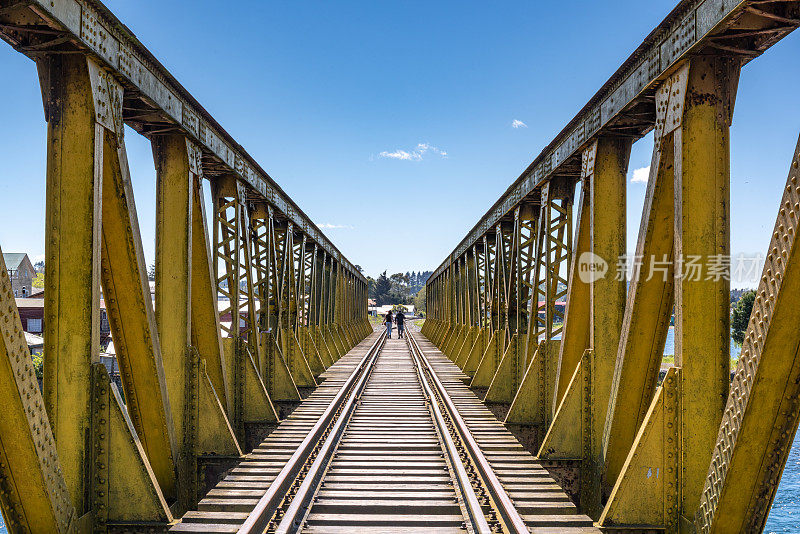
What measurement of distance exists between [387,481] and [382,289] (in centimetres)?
13227

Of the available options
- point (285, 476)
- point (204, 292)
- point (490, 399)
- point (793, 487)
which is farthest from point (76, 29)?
point (793, 487)

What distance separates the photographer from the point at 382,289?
138375mm

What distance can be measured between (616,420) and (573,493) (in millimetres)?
1775

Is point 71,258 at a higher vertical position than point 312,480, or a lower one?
higher

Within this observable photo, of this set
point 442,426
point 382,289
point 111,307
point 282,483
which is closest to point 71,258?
point 111,307

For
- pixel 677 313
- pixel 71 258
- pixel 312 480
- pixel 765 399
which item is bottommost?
pixel 312 480

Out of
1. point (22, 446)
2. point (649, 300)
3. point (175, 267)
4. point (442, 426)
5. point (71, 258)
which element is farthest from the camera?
point (442, 426)

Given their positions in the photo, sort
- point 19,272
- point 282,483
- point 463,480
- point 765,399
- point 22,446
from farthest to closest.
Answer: point 19,272 < point 463,480 < point 282,483 < point 22,446 < point 765,399

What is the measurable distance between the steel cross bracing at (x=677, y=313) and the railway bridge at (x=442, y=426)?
18 mm

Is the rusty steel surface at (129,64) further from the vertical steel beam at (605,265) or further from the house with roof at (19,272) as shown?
the house with roof at (19,272)

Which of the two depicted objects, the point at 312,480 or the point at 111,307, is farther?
the point at 312,480

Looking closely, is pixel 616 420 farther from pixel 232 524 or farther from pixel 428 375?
pixel 428 375

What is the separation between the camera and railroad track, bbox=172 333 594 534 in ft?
16.1

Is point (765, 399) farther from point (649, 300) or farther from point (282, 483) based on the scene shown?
point (282, 483)
